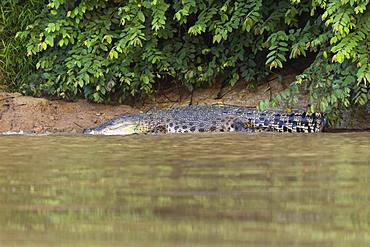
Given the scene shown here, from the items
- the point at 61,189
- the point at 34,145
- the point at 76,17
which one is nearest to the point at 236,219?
the point at 61,189

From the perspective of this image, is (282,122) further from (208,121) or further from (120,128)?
(120,128)

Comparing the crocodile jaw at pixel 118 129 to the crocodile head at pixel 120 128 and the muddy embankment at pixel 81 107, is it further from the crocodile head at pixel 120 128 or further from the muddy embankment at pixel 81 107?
the muddy embankment at pixel 81 107

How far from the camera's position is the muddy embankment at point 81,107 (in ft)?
26.5

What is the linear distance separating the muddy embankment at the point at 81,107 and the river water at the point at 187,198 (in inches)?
149

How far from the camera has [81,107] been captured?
891 cm

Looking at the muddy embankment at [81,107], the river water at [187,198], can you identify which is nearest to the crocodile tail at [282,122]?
the muddy embankment at [81,107]

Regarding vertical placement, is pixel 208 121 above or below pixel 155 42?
below

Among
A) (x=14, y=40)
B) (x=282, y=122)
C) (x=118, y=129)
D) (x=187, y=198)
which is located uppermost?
(x=14, y=40)

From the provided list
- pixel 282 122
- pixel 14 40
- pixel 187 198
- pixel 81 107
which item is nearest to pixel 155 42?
pixel 81 107

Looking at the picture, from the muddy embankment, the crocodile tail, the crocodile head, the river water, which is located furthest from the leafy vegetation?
the river water

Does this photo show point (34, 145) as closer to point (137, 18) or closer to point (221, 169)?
point (221, 169)

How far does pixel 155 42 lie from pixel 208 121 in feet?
4.27

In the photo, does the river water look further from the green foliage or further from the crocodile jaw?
the green foliage

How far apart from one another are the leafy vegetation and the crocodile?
1.43 feet
